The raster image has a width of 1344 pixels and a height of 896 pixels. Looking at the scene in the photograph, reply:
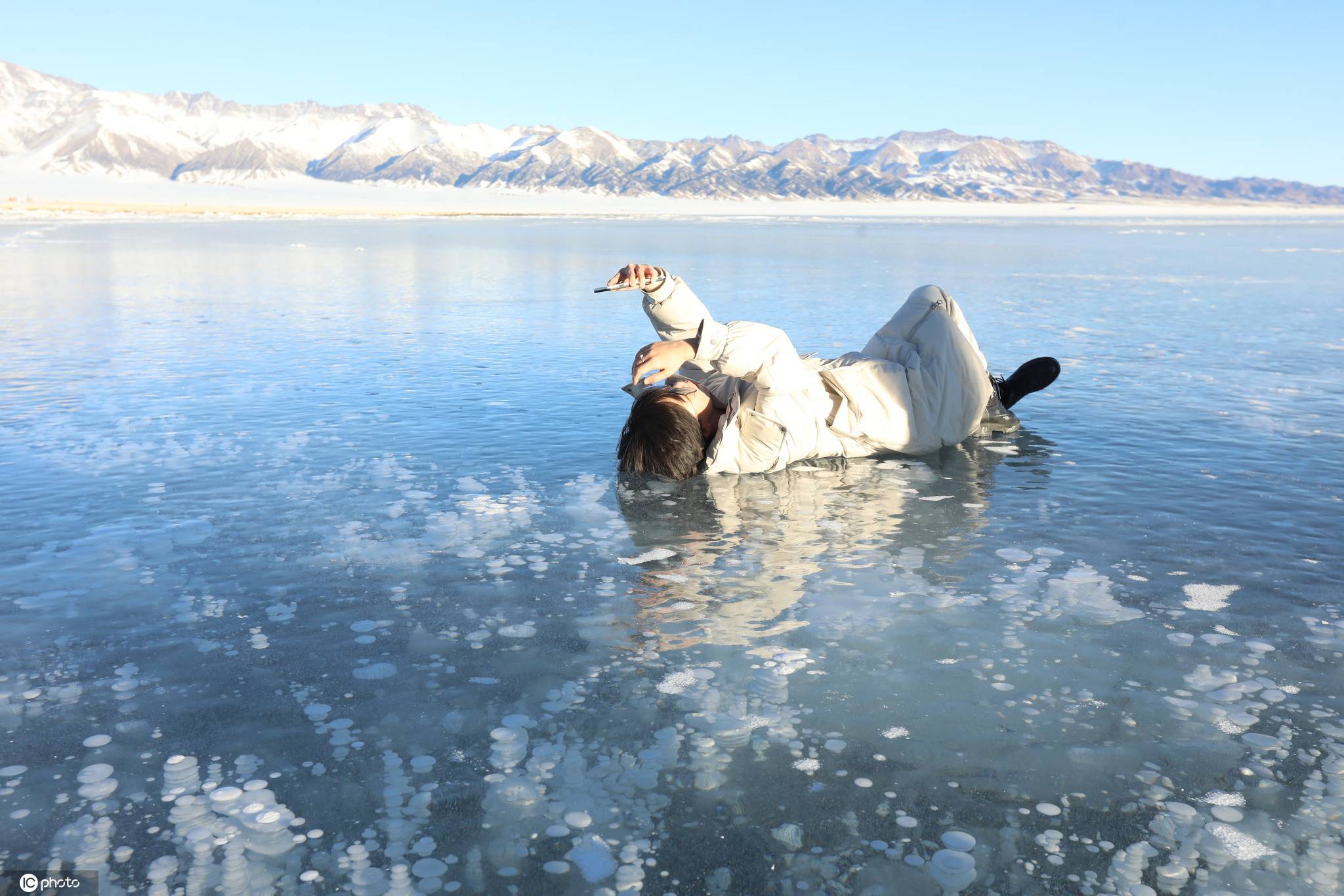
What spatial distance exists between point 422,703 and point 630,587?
4.97 ft

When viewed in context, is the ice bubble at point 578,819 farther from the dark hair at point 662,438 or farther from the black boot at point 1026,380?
the black boot at point 1026,380

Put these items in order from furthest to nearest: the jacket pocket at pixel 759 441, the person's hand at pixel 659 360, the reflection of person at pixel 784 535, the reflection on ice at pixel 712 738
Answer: the jacket pocket at pixel 759 441 → the person's hand at pixel 659 360 → the reflection of person at pixel 784 535 → the reflection on ice at pixel 712 738

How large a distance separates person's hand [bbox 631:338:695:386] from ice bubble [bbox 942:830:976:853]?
150 inches

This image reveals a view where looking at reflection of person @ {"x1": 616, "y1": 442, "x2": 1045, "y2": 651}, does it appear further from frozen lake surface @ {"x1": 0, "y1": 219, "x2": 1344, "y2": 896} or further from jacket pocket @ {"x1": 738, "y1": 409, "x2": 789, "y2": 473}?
jacket pocket @ {"x1": 738, "y1": 409, "x2": 789, "y2": 473}

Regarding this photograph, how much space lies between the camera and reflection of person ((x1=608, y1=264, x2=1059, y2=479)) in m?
6.61

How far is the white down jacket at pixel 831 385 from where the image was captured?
6.75 meters

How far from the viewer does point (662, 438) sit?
6629 mm

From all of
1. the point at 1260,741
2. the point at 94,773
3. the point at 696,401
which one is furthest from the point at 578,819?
the point at 696,401

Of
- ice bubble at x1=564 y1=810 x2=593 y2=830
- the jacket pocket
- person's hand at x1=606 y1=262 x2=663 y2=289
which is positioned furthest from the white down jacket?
ice bubble at x1=564 y1=810 x2=593 y2=830

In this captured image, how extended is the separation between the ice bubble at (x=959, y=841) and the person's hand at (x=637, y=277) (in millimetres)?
4103

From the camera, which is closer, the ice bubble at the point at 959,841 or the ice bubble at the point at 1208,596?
the ice bubble at the point at 959,841

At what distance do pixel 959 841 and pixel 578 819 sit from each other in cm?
117

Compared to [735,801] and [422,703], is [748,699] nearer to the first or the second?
[735,801]

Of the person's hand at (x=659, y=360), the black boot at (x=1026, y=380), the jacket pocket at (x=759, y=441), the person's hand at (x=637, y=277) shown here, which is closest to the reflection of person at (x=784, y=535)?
the jacket pocket at (x=759, y=441)
